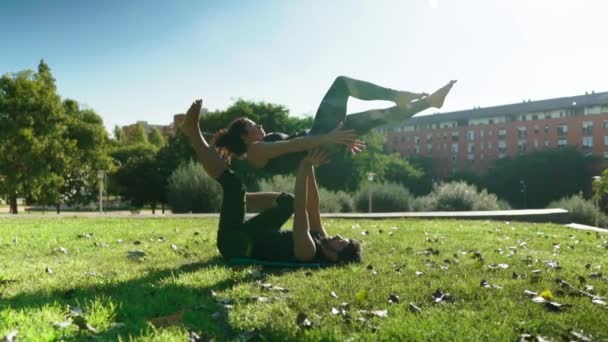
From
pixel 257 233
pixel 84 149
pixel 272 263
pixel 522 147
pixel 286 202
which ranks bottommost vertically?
pixel 272 263

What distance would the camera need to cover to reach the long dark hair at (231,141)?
5.49 m

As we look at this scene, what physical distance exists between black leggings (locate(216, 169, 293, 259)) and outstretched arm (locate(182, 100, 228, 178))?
0.30 feet

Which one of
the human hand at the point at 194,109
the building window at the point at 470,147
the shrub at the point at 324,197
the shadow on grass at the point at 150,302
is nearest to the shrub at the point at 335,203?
the shrub at the point at 324,197

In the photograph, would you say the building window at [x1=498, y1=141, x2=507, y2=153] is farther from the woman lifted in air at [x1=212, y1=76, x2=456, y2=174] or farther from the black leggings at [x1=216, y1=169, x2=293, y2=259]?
the black leggings at [x1=216, y1=169, x2=293, y2=259]

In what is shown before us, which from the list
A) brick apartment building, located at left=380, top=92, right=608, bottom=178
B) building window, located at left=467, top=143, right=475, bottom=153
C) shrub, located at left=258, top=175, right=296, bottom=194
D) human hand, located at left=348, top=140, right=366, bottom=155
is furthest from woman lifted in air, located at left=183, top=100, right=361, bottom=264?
building window, located at left=467, top=143, right=475, bottom=153

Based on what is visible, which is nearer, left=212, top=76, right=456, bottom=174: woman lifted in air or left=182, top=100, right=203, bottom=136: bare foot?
left=212, top=76, right=456, bottom=174: woman lifted in air

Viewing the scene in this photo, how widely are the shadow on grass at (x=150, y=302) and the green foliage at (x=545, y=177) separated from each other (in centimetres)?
7011

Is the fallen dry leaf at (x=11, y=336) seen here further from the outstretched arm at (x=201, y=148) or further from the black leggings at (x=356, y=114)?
the black leggings at (x=356, y=114)

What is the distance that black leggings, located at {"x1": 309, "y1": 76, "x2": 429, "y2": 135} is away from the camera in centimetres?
518

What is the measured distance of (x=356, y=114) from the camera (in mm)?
5215

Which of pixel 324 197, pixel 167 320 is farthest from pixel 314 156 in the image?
pixel 324 197

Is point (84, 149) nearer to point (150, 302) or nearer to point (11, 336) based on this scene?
point (150, 302)

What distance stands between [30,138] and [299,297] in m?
29.4

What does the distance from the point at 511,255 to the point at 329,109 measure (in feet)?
9.94
